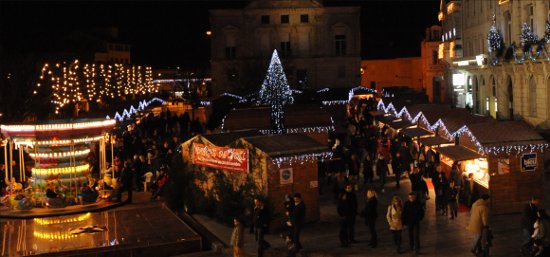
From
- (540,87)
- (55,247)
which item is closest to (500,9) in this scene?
(540,87)

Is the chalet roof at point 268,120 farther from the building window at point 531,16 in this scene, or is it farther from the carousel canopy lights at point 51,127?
the building window at point 531,16

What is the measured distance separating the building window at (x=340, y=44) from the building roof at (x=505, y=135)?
164 feet

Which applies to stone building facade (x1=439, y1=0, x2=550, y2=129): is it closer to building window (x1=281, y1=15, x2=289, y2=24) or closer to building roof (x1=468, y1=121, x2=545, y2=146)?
building roof (x1=468, y1=121, x2=545, y2=146)

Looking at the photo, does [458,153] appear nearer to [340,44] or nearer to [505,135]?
[505,135]

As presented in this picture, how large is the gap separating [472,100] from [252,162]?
110ft

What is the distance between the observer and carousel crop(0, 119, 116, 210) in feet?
69.9

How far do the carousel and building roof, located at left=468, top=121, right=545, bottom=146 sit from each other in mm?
11848

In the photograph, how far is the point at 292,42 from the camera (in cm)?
6831

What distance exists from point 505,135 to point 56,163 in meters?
14.1

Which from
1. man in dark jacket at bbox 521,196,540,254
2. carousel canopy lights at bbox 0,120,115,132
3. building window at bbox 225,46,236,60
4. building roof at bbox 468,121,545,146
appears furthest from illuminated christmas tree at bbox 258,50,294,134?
man in dark jacket at bbox 521,196,540,254

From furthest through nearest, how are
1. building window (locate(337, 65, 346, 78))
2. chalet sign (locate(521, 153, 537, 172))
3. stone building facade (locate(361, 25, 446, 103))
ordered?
stone building facade (locate(361, 25, 446, 103))
building window (locate(337, 65, 346, 78))
chalet sign (locate(521, 153, 537, 172))

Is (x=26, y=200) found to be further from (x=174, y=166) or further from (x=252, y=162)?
(x=252, y=162)

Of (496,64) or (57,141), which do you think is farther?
(496,64)

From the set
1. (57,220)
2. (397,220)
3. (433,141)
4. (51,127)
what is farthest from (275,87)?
(397,220)
